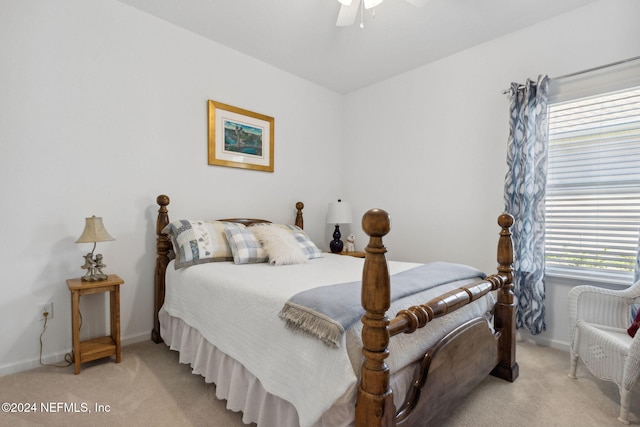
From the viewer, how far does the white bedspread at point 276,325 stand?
1.16 metres

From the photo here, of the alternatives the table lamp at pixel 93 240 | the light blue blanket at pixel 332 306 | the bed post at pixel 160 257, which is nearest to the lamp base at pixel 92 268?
the table lamp at pixel 93 240

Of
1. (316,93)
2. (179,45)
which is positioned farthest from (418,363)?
(316,93)

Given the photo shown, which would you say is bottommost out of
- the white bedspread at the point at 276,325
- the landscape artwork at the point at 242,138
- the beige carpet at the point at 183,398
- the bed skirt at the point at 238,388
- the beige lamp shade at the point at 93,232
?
the beige carpet at the point at 183,398

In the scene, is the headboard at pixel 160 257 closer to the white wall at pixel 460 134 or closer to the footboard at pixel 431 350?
the footboard at pixel 431 350

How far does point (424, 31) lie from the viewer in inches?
108

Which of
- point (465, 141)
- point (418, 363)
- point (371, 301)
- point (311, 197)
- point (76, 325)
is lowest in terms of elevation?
point (76, 325)

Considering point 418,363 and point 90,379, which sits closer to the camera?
point 418,363

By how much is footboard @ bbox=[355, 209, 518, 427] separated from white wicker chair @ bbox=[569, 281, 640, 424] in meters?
0.41

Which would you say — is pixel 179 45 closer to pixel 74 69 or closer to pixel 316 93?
pixel 74 69

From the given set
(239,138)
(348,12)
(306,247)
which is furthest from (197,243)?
(348,12)

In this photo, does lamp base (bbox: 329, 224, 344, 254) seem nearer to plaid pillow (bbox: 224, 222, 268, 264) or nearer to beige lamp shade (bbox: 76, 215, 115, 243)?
plaid pillow (bbox: 224, 222, 268, 264)

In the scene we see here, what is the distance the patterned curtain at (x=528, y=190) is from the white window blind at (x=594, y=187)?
0.61 ft

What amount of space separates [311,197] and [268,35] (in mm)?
1804

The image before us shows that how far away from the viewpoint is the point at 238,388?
63.4 inches
